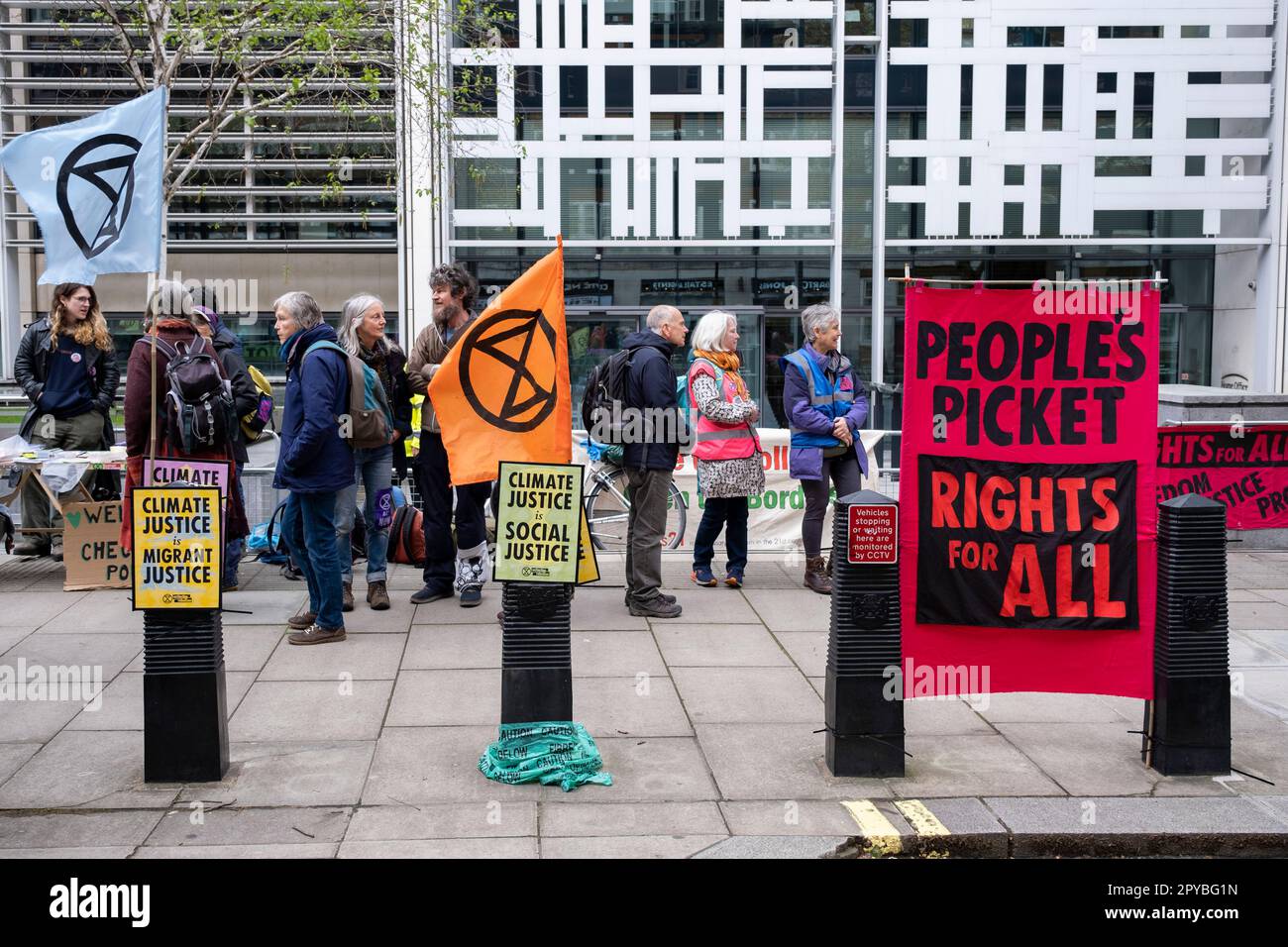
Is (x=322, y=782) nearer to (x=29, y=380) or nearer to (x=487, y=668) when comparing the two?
(x=487, y=668)

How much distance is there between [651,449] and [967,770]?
Answer: 333 centimetres

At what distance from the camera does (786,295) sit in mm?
17359

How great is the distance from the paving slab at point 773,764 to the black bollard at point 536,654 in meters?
0.83

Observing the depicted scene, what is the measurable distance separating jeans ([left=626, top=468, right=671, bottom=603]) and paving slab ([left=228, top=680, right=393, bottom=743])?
2136mm

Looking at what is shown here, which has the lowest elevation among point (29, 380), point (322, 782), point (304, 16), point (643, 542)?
point (322, 782)

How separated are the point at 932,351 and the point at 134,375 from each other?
5093 millimetres

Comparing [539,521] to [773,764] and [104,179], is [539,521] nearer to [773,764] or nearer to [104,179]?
[773,764]

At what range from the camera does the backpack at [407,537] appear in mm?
9539

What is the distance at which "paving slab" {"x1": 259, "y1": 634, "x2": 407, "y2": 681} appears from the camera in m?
7.07

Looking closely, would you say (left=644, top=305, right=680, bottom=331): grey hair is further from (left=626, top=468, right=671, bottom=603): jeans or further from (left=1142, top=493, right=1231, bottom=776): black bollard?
(left=1142, top=493, right=1231, bottom=776): black bollard

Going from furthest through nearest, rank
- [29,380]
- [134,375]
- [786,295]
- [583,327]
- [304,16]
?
[786,295]
[583,327]
[304,16]
[29,380]
[134,375]

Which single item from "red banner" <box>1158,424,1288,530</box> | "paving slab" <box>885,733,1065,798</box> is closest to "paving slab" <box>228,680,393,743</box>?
"paving slab" <box>885,733,1065,798</box>

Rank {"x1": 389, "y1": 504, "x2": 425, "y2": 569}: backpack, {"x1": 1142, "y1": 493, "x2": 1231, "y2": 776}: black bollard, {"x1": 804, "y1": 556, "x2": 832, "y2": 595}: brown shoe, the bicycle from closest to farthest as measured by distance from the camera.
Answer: {"x1": 1142, "y1": 493, "x2": 1231, "y2": 776}: black bollard, {"x1": 804, "y1": 556, "x2": 832, "y2": 595}: brown shoe, {"x1": 389, "y1": 504, "x2": 425, "y2": 569}: backpack, the bicycle

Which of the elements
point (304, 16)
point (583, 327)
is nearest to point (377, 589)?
point (304, 16)
